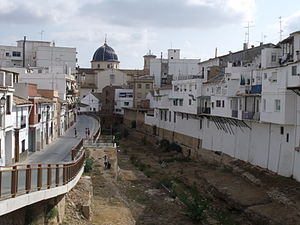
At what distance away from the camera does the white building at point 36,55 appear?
7519 cm

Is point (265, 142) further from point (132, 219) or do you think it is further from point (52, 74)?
point (52, 74)

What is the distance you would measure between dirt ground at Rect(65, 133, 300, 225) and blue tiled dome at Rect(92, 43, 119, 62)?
71867 millimetres

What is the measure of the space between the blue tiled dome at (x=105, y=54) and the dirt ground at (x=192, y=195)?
71.9 meters

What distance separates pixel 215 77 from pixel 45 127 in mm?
20413

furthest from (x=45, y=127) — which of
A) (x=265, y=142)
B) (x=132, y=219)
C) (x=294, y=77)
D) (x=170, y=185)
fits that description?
(x=294, y=77)

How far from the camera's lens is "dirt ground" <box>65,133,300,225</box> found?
27.8m

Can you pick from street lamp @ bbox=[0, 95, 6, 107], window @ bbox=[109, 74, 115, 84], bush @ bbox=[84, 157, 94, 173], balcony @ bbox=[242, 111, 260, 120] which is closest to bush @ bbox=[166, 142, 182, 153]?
balcony @ bbox=[242, 111, 260, 120]

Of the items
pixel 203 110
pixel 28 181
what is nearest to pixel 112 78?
pixel 203 110

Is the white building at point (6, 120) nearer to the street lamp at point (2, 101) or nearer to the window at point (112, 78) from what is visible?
the street lamp at point (2, 101)

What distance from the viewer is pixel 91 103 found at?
97.2 metres

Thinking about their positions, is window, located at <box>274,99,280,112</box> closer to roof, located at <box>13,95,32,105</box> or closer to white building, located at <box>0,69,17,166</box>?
roof, located at <box>13,95,32,105</box>

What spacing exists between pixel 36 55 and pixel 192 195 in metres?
48.7

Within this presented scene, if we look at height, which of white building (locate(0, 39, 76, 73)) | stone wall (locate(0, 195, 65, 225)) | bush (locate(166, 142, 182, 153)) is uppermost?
white building (locate(0, 39, 76, 73))

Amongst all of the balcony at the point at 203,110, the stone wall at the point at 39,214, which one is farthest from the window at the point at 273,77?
the stone wall at the point at 39,214
